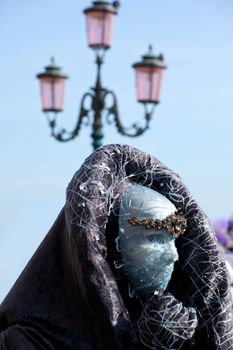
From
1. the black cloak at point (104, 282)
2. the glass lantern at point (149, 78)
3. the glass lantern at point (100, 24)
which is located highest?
the glass lantern at point (100, 24)

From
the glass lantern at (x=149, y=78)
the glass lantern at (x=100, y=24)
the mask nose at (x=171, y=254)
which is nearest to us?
the mask nose at (x=171, y=254)

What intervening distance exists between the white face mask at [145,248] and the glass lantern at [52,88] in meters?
9.96

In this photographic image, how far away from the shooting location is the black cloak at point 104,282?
15.5 ft

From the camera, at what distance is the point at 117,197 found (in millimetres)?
4918

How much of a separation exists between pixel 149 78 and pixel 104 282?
984 centimetres

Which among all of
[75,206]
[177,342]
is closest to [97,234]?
[75,206]

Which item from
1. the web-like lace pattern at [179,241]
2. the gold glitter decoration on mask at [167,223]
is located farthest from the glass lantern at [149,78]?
the gold glitter decoration on mask at [167,223]

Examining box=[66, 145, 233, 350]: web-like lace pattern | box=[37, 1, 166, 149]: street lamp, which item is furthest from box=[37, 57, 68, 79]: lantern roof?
box=[66, 145, 233, 350]: web-like lace pattern

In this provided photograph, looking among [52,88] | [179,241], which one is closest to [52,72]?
[52,88]

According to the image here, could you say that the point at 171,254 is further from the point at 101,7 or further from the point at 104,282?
the point at 101,7

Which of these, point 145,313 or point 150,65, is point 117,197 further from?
point 150,65

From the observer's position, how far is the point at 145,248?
484cm

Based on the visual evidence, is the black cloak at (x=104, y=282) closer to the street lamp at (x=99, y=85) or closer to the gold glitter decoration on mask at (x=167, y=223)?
the gold glitter decoration on mask at (x=167, y=223)

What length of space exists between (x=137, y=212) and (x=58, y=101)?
10049 mm
